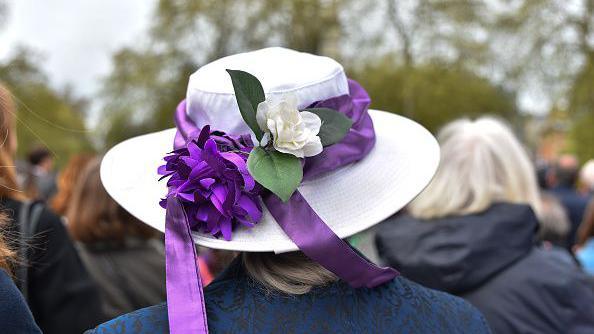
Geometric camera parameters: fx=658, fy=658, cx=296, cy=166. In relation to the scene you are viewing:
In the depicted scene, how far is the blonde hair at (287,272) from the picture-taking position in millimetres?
1332

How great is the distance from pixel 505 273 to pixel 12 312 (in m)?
1.72

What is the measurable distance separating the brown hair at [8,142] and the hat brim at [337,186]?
57 cm

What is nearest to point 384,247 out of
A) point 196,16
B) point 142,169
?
point 142,169

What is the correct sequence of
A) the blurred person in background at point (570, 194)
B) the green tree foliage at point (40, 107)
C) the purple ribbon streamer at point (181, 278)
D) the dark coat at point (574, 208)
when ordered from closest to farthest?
the purple ribbon streamer at point (181, 278) → the dark coat at point (574, 208) → the blurred person in background at point (570, 194) → the green tree foliage at point (40, 107)

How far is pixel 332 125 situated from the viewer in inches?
55.3

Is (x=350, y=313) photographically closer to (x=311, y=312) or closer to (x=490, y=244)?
(x=311, y=312)

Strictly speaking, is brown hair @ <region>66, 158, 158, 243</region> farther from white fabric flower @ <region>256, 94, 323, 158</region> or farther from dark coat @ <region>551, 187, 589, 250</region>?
dark coat @ <region>551, 187, 589, 250</region>

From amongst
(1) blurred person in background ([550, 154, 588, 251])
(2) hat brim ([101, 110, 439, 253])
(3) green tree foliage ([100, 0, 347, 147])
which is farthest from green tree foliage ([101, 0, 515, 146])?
(2) hat brim ([101, 110, 439, 253])

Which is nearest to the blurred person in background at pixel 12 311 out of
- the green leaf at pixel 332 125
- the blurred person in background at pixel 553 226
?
the green leaf at pixel 332 125

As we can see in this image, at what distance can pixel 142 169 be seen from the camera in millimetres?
1556

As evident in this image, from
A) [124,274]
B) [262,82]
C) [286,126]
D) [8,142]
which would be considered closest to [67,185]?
[124,274]

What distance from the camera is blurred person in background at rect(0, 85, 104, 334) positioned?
2.39 m

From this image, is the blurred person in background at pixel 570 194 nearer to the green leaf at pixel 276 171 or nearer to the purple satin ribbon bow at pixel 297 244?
the purple satin ribbon bow at pixel 297 244

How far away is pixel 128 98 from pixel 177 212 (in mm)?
27301
